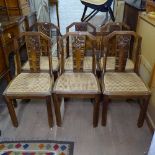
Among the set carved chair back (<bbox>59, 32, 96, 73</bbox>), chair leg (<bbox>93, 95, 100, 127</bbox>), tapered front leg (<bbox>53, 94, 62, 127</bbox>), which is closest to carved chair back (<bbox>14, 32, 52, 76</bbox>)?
carved chair back (<bbox>59, 32, 96, 73</bbox>)

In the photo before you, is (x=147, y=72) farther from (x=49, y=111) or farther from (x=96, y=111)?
(x=49, y=111)

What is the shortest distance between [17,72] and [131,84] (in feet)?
3.78

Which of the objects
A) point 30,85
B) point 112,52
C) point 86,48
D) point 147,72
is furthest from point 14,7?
point 147,72

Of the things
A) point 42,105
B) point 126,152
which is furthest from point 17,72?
point 126,152

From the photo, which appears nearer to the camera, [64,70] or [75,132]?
[75,132]

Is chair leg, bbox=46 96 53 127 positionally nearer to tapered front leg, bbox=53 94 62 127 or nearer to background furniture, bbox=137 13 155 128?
tapered front leg, bbox=53 94 62 127

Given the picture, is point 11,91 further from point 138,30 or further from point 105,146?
point 138,30

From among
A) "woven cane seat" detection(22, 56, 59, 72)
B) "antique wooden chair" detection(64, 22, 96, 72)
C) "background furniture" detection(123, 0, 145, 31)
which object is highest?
"background furniture" detection(123, 0, 145, 31)

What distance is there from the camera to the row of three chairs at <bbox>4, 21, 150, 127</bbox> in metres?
1.64

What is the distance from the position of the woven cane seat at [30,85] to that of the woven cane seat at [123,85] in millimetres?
534

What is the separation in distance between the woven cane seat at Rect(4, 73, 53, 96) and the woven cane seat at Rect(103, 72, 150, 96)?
21.0 inches

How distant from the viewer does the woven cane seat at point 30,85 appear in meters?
1.63

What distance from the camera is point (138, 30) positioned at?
7.24ft

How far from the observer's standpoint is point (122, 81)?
1.73m
